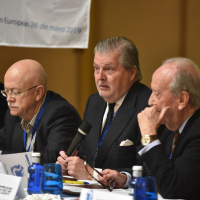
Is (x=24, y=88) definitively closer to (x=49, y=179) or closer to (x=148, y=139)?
(x=148, y=139)

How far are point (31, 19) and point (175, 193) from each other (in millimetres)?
3202

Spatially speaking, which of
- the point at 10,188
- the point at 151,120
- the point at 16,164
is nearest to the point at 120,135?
the point at 151,120

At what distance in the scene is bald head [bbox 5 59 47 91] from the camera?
11.2 feet

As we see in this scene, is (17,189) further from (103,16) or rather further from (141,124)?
(103,16)

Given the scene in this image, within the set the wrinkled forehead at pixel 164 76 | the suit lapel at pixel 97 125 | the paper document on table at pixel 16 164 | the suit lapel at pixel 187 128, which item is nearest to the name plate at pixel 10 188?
the paper document on table at pixel 16 164

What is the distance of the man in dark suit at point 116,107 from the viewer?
2.85 m

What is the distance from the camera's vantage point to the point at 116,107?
3.13 metres

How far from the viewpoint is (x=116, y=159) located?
9.23 ft

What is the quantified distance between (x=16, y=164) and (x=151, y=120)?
0.80 m

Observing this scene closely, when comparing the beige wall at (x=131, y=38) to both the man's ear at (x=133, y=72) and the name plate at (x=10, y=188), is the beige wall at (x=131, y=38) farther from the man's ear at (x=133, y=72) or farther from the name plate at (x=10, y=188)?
the name plate at (x=10, y=188)

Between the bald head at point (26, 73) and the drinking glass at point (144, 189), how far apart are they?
2116 millimetres

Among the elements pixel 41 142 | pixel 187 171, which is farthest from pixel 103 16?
pixel 187 171

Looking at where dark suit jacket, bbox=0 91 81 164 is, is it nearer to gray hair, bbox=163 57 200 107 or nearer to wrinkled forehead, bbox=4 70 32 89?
wrinkled forehead, bbox=4 70 32 89

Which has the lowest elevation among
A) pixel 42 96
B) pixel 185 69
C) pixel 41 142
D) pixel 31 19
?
pixel 41 142
